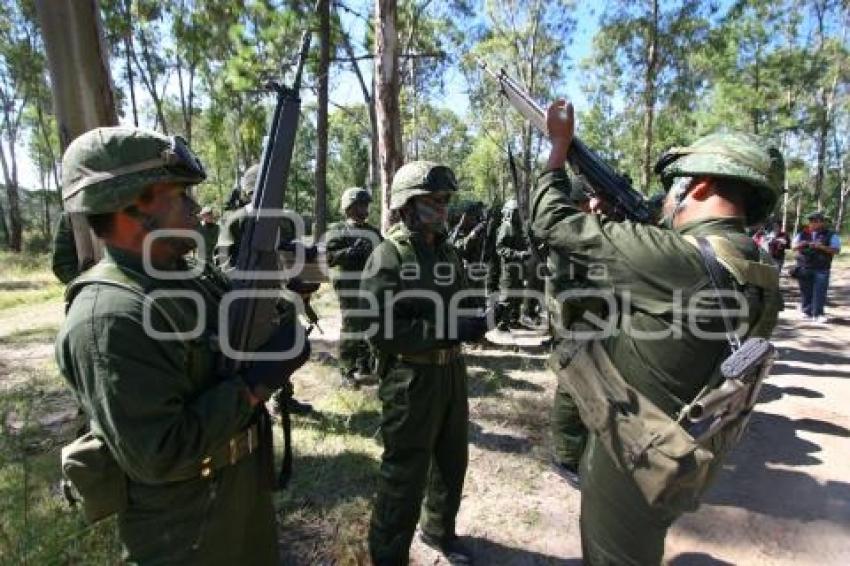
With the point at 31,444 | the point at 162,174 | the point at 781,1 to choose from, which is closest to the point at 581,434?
the point at 162,174

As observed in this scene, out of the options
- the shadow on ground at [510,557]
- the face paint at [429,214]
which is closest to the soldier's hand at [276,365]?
the face paint at [429,214]

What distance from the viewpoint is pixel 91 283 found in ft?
4.98

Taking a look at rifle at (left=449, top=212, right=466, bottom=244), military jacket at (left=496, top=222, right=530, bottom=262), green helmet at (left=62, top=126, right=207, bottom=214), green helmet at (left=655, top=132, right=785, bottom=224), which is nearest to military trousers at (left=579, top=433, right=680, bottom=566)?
green helmet at (left=655, top=132, right=785, bottom=224)

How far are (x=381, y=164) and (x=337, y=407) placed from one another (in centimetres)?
314

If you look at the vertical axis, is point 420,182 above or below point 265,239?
above

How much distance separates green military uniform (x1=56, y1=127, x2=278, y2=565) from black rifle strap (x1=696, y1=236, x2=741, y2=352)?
1556 millimetres

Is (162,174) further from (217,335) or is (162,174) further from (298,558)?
(298,558)

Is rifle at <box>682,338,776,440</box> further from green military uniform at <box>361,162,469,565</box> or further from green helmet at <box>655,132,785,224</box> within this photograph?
green military uniform at <box>361,162,469,565</box>

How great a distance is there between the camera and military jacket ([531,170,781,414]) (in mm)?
1858

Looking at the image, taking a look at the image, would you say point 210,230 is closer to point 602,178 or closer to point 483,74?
point 602,178

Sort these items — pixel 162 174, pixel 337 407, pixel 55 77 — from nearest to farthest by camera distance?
pixel 162 174 < pixel 55 77 < pixel 337 407

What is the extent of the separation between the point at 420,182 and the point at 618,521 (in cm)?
184

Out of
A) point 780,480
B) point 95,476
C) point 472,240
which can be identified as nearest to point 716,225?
point 95,476

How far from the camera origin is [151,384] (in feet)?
4.79
